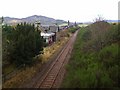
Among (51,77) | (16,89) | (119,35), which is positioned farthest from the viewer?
(119,35)

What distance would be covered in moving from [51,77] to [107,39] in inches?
436

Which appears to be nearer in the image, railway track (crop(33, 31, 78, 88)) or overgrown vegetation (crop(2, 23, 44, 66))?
railway track (crop(33, 31, 78, 88))

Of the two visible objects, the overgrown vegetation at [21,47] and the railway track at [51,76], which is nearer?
the railway track at [51,76]

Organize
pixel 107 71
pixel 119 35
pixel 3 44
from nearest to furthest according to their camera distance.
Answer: pixel 107 71
pixel 119 35
pixel 3 44

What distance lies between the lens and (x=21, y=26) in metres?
36.0

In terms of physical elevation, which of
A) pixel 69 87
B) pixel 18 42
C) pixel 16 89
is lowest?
pixel 16 89

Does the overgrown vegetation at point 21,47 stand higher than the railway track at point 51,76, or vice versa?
the overgrown vegetation at point 21,47

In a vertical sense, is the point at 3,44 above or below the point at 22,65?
above

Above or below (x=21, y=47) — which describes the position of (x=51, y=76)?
below

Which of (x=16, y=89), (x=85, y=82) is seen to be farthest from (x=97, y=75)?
(x=16, y=89)

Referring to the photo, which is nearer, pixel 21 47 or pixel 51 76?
pixel 51 76

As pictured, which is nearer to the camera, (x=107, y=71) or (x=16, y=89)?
(x=107, y=71)

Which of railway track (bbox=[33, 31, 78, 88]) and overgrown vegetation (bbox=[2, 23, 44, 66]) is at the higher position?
overgrown vegetation (bbox=[2, 23, 44, 66])

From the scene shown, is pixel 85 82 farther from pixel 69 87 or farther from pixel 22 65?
pixel 22 65
